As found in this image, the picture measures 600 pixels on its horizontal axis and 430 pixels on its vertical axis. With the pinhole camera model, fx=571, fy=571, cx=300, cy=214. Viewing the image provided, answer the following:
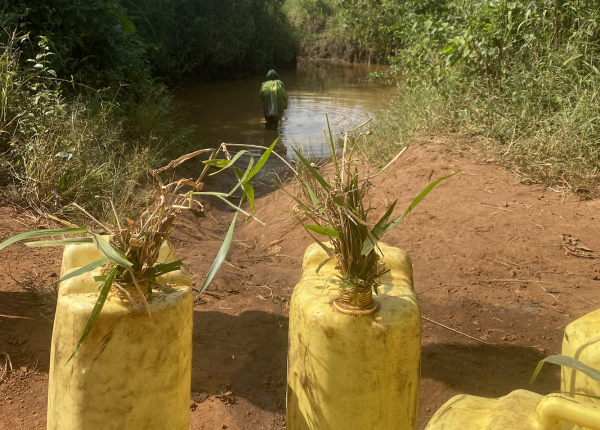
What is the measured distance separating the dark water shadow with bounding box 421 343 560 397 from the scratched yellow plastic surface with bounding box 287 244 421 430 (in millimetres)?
931

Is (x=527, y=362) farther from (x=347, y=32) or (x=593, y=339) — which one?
(x=347, y=32)

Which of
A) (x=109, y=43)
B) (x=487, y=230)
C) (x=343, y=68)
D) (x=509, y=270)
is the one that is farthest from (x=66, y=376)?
(x=343, y=68)

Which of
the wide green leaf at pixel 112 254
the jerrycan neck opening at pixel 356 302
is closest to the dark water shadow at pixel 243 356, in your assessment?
the jerrycan neck opening at pixel 356 302

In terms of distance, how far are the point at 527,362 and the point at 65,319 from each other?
2273 mm

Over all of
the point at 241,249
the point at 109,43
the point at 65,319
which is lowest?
the point at 241,249

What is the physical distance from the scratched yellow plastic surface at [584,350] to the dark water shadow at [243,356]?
1.47 meters

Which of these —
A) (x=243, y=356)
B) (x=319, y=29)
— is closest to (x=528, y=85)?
(x=243, y=356)

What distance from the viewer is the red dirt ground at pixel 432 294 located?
2686 millimetres

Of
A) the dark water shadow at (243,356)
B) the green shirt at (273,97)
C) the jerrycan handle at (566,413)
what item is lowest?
the dark water shadow at (243,356)

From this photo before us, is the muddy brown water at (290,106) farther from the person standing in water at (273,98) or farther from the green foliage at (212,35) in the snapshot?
the green foliage at (212,35)

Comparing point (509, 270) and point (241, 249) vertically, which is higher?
point (509, 270)

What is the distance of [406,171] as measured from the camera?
5629mm

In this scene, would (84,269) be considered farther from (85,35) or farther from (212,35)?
(212,35)

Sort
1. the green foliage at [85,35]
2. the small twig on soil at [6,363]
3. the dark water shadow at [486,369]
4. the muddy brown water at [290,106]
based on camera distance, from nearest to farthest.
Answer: the small twig on soil at [6,363]
the dark water shadow at [486,369]
the green foliage at [85,35]
the muddy brown water at [290,106]
